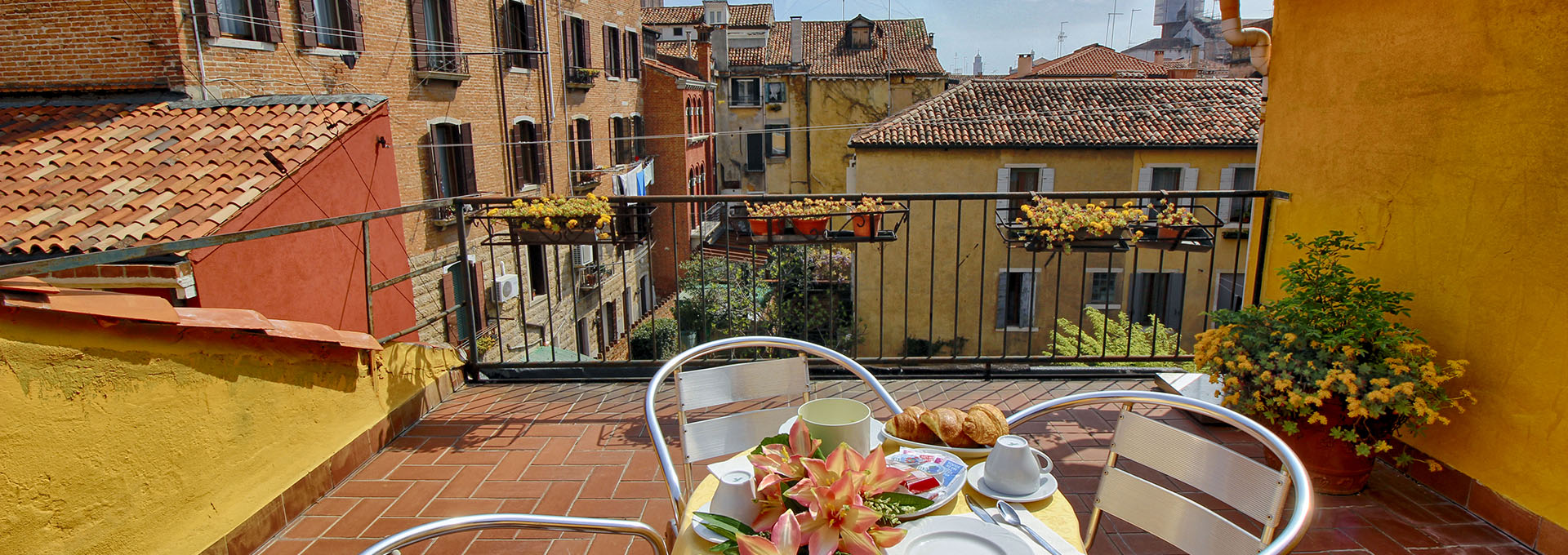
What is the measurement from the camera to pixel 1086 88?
17.0 meters

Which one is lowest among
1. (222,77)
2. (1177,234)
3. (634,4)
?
(1177,234)

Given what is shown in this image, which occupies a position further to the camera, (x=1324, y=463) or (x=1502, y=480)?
(x=1324, y=463)

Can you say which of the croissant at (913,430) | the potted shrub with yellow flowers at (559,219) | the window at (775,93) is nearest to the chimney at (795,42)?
the window at (775,93)

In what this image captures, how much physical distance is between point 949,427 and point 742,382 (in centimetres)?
60

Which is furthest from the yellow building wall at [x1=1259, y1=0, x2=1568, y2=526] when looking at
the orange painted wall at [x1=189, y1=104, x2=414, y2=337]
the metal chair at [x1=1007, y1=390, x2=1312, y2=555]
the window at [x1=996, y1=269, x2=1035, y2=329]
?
the window at [x1=996, y1=269, x2=1035, y2=329]

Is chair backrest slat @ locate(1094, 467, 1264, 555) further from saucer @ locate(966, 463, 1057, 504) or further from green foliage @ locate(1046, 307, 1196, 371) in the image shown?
green foliage @ locate(1046, 307, 1196, 371)

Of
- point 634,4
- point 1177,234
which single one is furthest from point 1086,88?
point 1177,234

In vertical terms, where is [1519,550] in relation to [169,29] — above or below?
below

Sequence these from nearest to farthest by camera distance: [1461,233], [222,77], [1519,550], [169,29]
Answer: [1519,550] → [1461,233] → [169,29] → [222,77]

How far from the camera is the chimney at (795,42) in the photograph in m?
28.0

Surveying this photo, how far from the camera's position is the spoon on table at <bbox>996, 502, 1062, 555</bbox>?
1.34m

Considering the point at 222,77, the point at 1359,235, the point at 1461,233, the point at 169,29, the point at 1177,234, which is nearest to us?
the point at 1461,233

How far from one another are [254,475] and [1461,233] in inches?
154

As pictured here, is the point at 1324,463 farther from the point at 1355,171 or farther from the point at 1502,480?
the point at 1355,171
